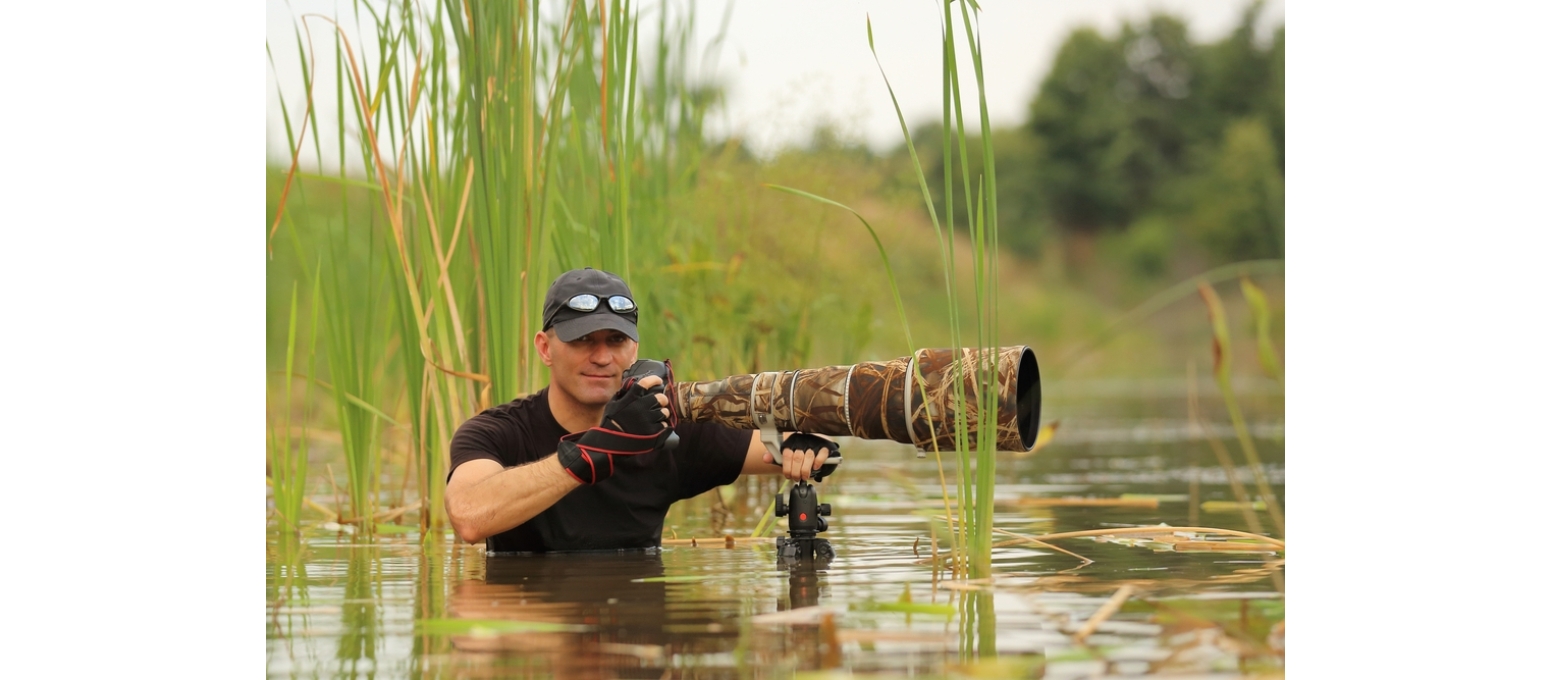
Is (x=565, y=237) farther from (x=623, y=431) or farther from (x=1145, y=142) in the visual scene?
(x=1145, y=142)

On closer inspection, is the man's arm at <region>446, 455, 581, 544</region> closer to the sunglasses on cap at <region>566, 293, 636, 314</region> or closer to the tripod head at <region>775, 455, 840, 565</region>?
the sunglasses on cap at <region>566, 293, 636, 314</region>

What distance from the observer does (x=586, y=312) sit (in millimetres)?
4203

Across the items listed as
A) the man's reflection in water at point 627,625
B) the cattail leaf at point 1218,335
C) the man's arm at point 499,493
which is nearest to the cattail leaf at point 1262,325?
the cattail leaf at point 1218,335

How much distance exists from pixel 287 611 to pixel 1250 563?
2.46 metres

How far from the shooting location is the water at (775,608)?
8.95 feet

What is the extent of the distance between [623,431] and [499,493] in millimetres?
416

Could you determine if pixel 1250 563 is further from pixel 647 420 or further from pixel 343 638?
pixel 343 638

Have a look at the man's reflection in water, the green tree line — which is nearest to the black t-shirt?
the man's reflection in water

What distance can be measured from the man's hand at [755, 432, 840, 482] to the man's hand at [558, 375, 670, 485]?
38 centimetres

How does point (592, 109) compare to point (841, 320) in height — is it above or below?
above

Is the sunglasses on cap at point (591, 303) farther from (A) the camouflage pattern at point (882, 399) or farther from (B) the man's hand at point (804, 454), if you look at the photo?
(B) the man's hand at point (804, 454)

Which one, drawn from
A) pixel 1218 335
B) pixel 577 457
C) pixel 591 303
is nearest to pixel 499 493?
pixel 577 457

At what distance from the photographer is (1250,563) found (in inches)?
157

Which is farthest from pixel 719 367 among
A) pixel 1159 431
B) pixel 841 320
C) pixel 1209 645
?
pixel 1159 431
